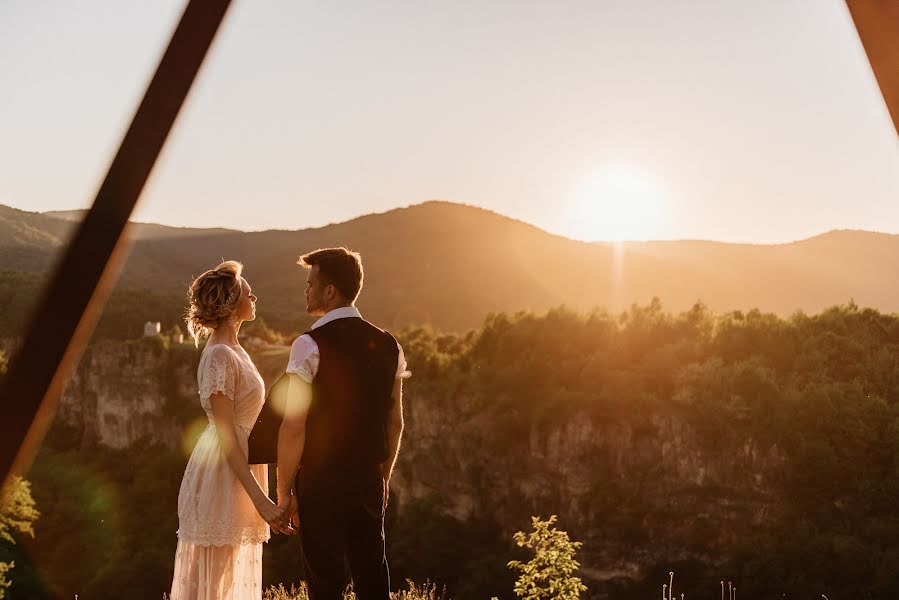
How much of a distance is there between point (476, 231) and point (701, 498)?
2682 inches

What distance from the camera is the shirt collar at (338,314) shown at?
2732mm

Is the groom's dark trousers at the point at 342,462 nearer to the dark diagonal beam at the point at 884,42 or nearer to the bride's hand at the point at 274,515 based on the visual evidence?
the bride's hand at the point at 274,515

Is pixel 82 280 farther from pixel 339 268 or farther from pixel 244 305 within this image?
pixel 244 305

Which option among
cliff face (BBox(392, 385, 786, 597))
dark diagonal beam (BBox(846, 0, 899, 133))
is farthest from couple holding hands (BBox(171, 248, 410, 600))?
cliff face (BBox(392, 385, 786, 597))

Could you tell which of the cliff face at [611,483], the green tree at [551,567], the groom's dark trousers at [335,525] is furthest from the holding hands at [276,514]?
the cliff face at [611,483]

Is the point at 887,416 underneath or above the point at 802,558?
above

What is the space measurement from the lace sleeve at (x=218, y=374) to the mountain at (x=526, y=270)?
6486cm

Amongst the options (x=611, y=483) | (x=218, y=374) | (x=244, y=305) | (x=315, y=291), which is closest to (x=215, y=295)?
(x=244, y=305)

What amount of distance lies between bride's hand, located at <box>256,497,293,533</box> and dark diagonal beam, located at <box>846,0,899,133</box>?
205 cm

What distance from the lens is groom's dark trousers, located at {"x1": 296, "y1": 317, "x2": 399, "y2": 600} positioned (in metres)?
2.65

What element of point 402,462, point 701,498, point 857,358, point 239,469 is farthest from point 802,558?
point 239,469

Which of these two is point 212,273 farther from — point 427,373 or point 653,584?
point 427,373

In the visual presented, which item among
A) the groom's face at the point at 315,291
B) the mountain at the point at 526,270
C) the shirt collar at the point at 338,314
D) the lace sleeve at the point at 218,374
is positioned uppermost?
the mountain at the point at 526,270

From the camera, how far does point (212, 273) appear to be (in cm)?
291
